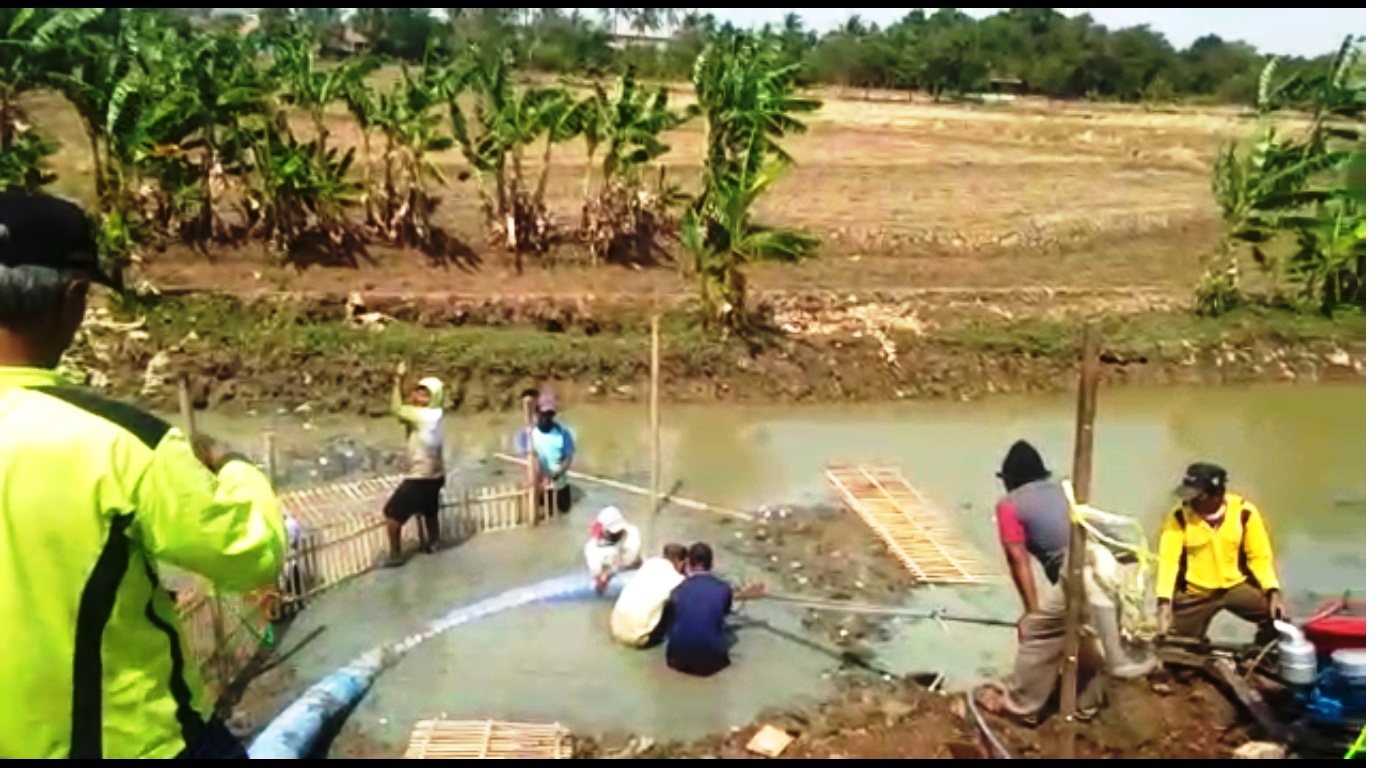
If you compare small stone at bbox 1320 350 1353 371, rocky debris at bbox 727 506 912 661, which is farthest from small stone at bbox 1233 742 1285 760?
small stone at bbox 1320 350 1353 371

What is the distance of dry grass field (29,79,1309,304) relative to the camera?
17.8m

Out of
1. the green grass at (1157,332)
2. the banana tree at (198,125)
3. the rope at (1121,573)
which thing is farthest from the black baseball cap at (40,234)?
the banana tree at (198,125)

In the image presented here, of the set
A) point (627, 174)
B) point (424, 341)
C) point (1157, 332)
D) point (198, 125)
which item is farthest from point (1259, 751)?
point (198, 125)

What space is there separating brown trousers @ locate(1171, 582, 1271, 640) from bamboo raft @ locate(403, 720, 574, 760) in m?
2.73

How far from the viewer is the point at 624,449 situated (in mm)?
12906

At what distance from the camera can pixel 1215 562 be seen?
6.73m

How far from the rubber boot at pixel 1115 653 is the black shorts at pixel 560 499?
4695 mm

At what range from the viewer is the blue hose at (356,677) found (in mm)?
6602

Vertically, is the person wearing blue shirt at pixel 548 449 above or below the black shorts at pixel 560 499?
above

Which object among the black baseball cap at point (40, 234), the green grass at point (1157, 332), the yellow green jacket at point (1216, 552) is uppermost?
the black baseball cap at point (40, 234)

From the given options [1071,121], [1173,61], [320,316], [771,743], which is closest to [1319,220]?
[320,316]

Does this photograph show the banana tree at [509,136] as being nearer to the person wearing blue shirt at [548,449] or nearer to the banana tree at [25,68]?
the banana tree at [25,68]

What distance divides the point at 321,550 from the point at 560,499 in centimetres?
219

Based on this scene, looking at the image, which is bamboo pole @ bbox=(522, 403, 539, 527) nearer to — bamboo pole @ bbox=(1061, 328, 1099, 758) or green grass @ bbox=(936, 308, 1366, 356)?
bamboo pole @ bbox=(1061, 328, 1099, 758)
